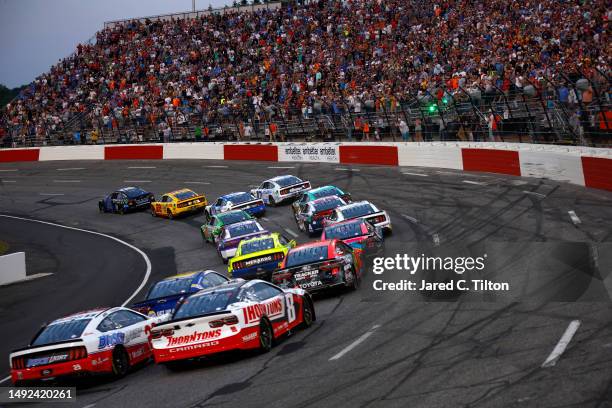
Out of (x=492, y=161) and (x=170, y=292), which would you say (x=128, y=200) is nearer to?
(x=492, y=161)

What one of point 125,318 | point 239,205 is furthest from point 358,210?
point 125,318

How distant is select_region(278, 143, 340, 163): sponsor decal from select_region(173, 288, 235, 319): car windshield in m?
29.1

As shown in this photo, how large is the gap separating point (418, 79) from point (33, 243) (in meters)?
17.5

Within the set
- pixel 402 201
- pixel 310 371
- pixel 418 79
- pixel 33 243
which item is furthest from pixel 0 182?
pixel 310 371

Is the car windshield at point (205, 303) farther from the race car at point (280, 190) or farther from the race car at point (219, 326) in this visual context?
the race car at point (280, 190)

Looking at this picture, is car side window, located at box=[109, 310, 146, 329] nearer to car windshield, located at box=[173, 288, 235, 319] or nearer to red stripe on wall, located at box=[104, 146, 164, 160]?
car windshield, located at box=[173, 288, 235, 319]

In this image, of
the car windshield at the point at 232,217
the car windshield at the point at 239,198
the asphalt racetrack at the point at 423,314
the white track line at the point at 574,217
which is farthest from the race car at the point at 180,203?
the white track line at the point at 574,217

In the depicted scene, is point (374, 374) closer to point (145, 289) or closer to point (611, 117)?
point (145, 289)

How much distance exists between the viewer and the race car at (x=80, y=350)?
1244 cm

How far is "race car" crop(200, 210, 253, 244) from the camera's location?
26.7 m

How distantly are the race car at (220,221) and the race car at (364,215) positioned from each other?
367 centimetres

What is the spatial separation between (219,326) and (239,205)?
1816cm

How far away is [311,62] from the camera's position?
45.0m

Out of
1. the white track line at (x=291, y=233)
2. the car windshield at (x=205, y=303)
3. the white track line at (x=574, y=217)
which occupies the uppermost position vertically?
the car windshield at (x=205, y=303)
